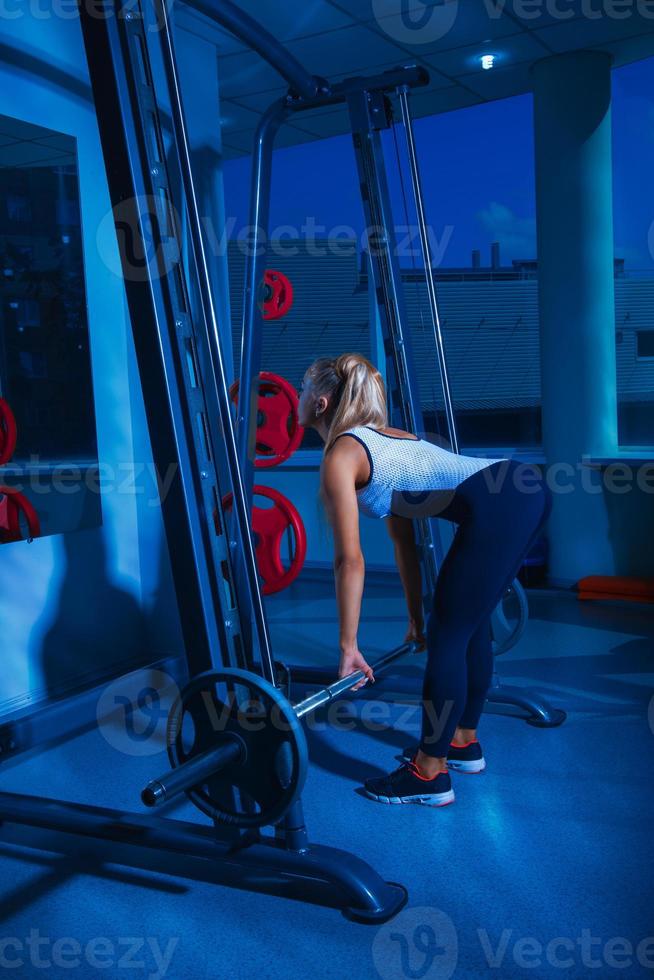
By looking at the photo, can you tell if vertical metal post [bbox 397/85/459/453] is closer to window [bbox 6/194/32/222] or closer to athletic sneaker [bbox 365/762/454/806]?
athletic sneaker [bbox 365/762/454/806]

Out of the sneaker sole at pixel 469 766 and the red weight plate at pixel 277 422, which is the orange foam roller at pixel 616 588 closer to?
the red weight plate at pixel 277 422

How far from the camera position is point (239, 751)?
187cm

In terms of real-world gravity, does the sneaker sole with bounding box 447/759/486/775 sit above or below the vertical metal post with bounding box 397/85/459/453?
below

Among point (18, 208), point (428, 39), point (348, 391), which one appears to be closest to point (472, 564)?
point (348, 391)

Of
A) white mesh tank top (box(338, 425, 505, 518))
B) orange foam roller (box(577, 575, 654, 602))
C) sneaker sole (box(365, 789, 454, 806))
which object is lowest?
orange foam roller (box(577, 575, 654, 602))

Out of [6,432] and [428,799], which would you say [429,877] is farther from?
[6,432]

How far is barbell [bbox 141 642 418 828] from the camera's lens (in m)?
1.75

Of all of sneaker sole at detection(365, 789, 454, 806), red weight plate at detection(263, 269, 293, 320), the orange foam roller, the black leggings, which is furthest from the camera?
the orange foam roller

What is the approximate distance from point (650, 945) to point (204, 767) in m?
0.95

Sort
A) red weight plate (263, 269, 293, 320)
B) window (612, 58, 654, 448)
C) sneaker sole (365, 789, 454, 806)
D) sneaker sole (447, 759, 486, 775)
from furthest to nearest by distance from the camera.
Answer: window (612, 58, 654, 448)
red weight plate (263, 269, 293, 320)
sneaker sole (447, 759, 486, 775)
sneaker sole (365, 789, 454, 806)

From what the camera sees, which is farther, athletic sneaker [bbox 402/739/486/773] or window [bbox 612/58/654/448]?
window [bbox 612/58/654/448]

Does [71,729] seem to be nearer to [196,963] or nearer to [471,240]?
[196,963]

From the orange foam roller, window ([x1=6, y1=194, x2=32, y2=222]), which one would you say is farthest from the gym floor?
window ([x1=6, y1=194, x2=32, y2=222])

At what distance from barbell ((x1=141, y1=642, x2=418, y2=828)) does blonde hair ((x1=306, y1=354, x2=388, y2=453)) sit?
691 mm
